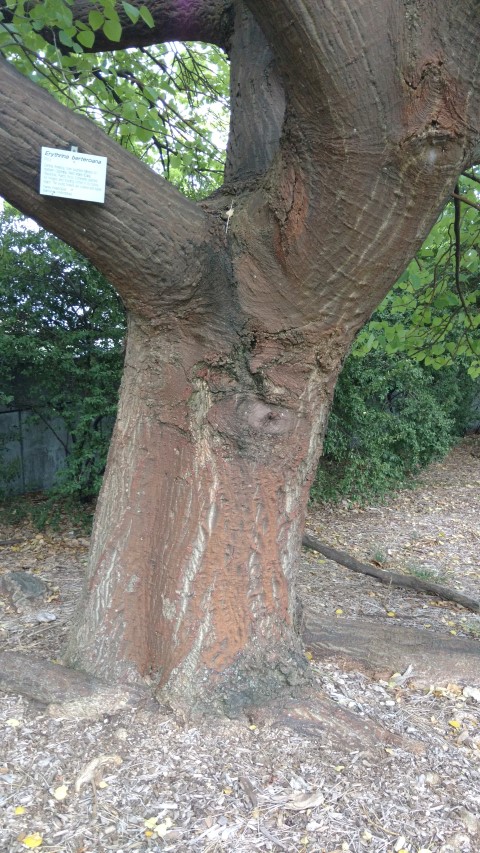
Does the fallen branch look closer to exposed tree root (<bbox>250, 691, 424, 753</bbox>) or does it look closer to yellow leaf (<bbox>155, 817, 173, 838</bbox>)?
exposed tree root (<bbox>250, 691, 424, 753</bbox>)

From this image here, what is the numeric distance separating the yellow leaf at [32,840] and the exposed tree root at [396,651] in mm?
1459

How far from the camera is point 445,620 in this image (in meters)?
4.28

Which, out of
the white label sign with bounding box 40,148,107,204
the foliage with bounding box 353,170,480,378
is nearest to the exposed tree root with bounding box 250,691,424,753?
the white label sign with bounding box 40,148,107,204

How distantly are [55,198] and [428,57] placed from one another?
1.27 metres

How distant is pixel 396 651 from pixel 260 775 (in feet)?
3.61

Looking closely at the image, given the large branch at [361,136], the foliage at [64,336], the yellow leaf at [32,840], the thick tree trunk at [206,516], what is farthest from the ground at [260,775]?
the foliage at [64,336]

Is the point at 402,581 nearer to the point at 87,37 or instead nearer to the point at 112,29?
the point at 112,29

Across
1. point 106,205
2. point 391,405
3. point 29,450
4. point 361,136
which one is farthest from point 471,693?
point 391,405

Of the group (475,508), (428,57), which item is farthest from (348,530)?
(428,57)

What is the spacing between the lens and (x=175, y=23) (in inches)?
162

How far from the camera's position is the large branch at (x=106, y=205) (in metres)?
2.11

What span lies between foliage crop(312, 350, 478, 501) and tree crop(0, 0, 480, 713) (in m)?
5.05

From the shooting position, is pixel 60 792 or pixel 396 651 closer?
pixel 60 792

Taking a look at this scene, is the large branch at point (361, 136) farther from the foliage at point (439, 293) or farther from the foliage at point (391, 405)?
the foliage at point (391, 405)
